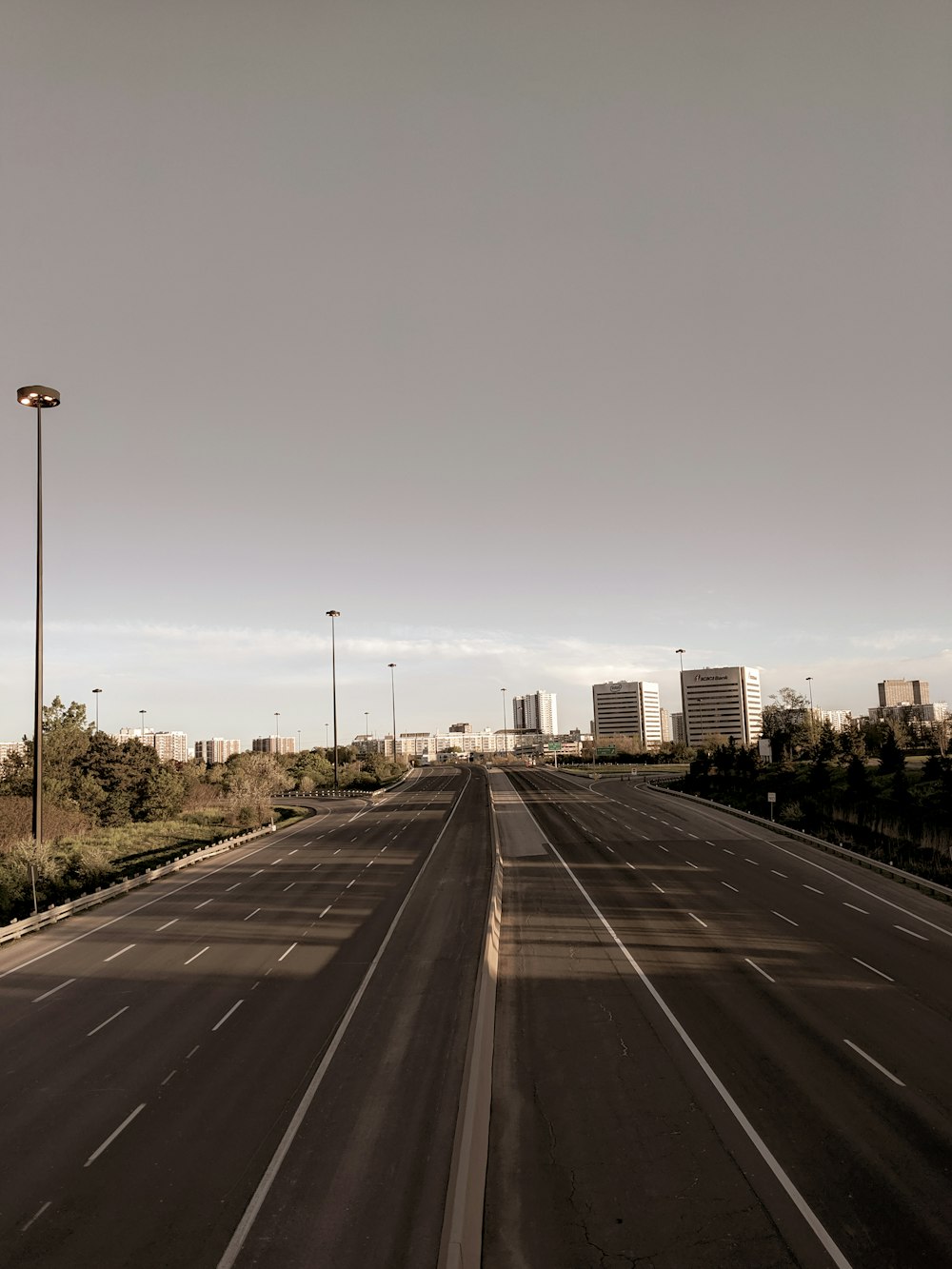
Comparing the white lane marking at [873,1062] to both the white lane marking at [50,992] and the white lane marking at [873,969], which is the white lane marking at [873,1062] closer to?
the white lane marking at [873,969]

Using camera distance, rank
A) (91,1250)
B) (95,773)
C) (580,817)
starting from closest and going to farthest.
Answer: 1. (91,1250)
2. (580,817)
3. (95,773)

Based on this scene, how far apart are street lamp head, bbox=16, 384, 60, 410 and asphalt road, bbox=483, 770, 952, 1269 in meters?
25.4

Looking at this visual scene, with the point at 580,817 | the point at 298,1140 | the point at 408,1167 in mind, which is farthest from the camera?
the point at 580,817

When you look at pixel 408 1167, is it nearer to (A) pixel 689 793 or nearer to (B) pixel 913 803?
(B) pixel 913 803

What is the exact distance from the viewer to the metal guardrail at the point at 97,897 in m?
25.7

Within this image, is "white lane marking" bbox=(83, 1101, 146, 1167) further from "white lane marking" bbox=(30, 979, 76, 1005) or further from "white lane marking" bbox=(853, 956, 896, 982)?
"white lane marking" bbox=(853, 956, 896, 982)

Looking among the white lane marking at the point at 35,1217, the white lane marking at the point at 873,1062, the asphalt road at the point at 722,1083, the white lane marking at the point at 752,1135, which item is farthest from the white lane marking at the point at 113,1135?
the white lane marking at the point at 873,1062

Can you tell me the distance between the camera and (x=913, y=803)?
49656 millimetres

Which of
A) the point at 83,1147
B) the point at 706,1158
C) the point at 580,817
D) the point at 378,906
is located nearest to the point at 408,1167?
the point at 706,1158

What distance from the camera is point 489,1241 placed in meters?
9.19

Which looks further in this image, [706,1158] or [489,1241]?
[706,1158]

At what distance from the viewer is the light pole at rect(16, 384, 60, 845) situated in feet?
84.3

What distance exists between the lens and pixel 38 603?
27.3 m

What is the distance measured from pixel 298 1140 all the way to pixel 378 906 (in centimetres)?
1684
